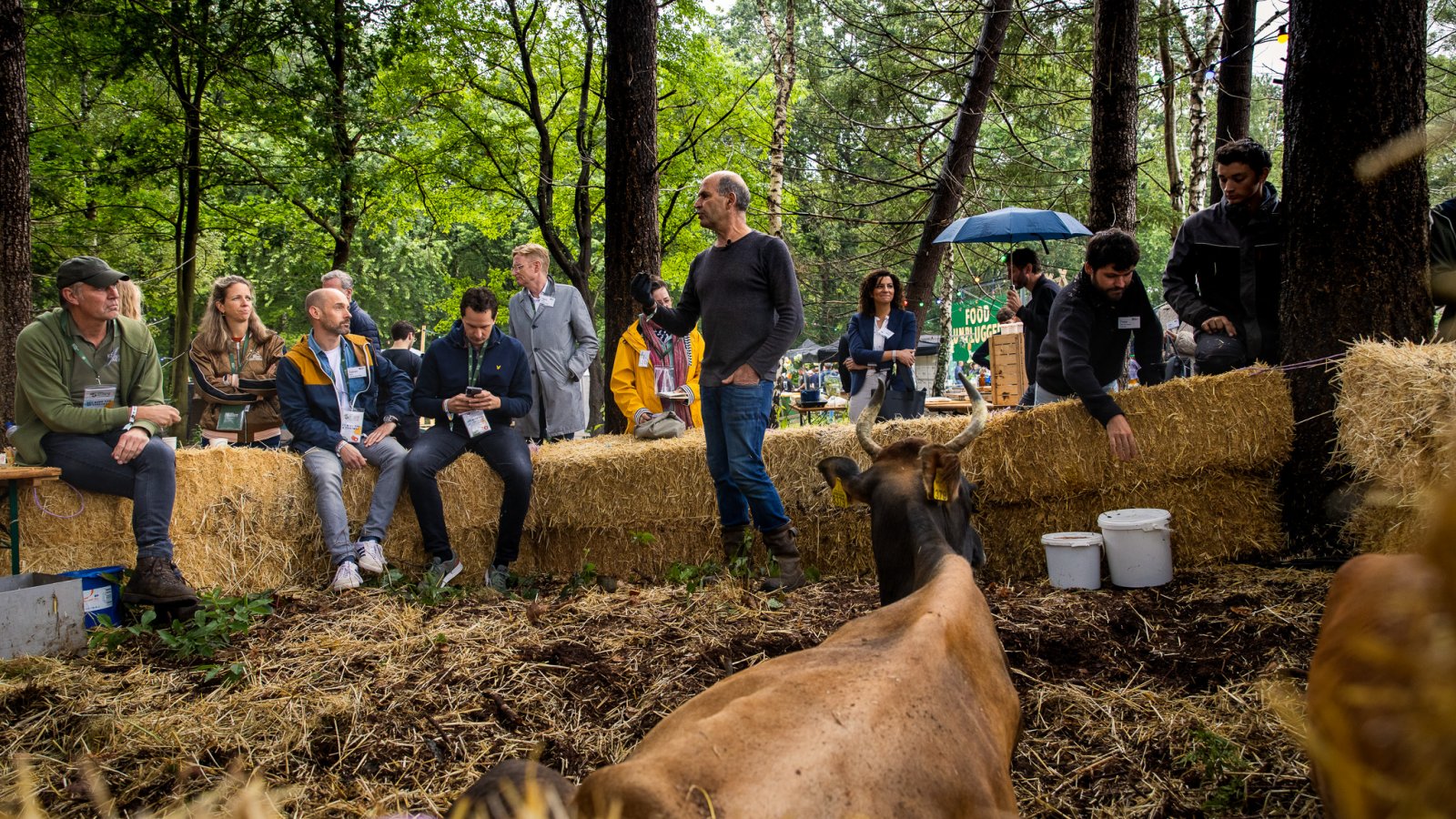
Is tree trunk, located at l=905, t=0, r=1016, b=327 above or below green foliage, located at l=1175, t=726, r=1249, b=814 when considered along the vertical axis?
above

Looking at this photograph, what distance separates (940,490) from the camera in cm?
398

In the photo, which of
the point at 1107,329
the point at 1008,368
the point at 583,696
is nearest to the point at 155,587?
the point at 583,696

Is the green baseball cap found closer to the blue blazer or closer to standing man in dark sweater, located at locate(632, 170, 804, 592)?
standing man in dark sweater, located at locate(632, 170, 804, 592)

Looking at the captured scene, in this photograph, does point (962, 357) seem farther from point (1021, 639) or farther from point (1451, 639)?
point (1451, 639)

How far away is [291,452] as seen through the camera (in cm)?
699

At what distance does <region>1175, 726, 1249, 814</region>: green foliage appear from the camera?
297 cm

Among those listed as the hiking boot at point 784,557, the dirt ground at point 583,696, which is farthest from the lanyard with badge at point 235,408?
the hiking boot at point 784,557

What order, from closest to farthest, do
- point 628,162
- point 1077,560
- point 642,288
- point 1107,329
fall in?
point 1077,560 → point 1107,329 → point 642,288 → point 628,162

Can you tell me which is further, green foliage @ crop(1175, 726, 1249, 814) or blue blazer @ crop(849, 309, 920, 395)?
blue blazer @ crop(849, 309, 920, 395)

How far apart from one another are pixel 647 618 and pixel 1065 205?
1383 cm

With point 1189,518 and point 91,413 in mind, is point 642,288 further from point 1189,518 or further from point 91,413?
point 1189,518

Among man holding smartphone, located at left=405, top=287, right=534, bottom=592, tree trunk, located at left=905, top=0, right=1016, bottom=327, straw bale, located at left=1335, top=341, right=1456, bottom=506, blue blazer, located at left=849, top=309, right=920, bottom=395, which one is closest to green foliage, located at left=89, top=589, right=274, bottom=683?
man holding smartphone, located at left=405, top=287, right=534, bottom=592

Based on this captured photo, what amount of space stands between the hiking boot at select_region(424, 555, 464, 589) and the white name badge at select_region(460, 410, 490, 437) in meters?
0.96

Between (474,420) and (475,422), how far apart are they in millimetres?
15
